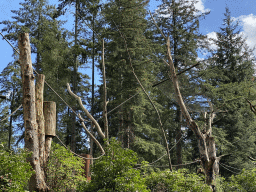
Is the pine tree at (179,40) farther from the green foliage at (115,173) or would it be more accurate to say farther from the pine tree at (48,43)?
the green foliage at (115,173)

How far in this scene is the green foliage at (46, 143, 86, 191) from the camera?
4805 millimetres

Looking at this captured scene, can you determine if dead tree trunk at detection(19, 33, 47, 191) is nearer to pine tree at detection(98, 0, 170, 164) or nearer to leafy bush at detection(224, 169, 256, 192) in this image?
leafy bush at detection(224, 169, 256, 192)

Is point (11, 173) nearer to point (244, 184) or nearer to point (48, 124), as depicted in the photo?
point (48, 124)

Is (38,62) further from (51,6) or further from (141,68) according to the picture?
(141,68)

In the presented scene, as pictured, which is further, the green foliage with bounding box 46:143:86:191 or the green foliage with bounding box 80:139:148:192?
the green foliage with bounding box 46:143:86:191

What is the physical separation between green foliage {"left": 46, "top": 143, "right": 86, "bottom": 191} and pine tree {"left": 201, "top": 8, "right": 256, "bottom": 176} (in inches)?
340

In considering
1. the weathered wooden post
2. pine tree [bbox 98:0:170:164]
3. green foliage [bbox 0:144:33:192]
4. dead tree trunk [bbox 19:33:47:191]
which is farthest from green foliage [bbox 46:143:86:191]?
pine tree [bbox 98:0:170:164]

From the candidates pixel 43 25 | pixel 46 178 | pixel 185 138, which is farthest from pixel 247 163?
pixel 43 25

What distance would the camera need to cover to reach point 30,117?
4.18 meters

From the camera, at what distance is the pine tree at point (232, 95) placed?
1446cm

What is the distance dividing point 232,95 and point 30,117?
41.8 feet

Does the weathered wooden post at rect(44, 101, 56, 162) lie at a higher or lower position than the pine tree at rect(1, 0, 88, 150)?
lower

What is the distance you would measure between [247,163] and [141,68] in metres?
7.58

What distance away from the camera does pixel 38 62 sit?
16094 millimetres
